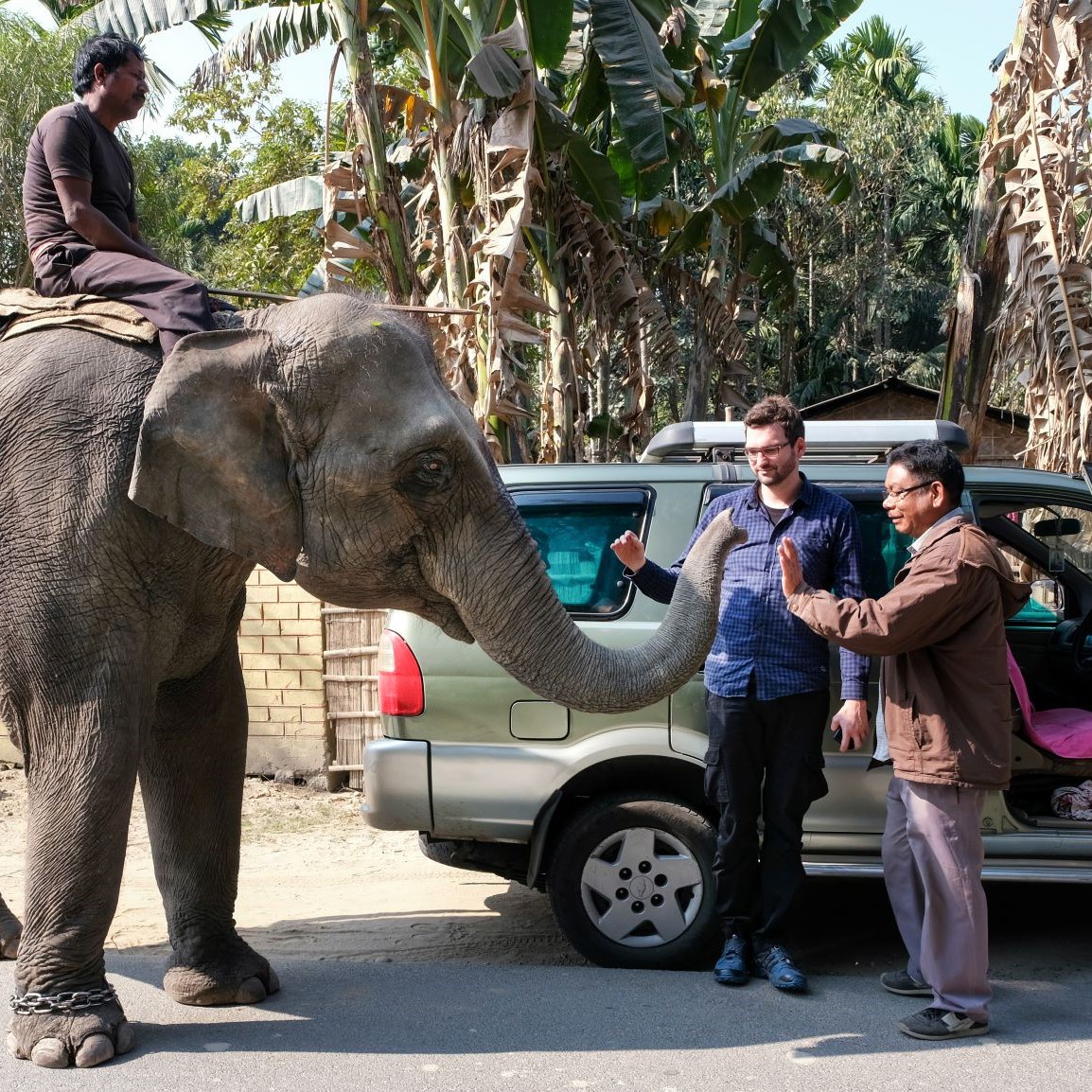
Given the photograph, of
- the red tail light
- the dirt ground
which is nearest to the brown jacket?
the red tail light

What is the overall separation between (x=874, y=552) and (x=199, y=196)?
74.3ft

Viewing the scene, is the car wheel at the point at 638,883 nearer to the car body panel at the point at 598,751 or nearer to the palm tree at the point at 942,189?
the car body panel at the point at 598,751

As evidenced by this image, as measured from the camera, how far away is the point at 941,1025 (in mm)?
4289

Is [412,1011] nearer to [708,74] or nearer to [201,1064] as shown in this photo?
[201,1064]

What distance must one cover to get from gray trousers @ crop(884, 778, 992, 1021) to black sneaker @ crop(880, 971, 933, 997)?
408mm

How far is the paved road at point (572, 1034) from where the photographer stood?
3984 mm

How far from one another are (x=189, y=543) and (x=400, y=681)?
1368mm

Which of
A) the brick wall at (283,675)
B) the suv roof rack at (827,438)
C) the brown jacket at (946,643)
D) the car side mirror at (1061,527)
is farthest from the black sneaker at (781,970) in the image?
the brick wall at (283,675)

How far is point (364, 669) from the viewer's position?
8898 mm

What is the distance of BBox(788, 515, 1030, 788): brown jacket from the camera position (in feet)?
13.8

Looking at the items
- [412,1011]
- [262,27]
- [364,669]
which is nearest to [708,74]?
[262,27]

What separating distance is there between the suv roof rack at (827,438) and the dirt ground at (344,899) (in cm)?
232

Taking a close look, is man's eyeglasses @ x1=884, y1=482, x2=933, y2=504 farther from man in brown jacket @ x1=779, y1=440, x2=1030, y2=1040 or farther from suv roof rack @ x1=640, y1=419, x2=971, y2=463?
suv roof rack @ x1=640, y1=419, x2=971, y2=463

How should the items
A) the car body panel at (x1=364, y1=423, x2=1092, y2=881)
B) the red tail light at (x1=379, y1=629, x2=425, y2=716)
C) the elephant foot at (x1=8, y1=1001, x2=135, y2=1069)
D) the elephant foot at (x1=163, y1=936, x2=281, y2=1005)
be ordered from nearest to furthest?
the elephant foot at (x1=8, y1=1001, x2=135, y2=1069), the elephant foot at (x1=163, y1=936, x2=281, y2=1005), the car body panel at (x1=364, y1=423, x2=1092, y2=881), the red tail light at (x1=379, y1=629, x2=425, y2=716)
